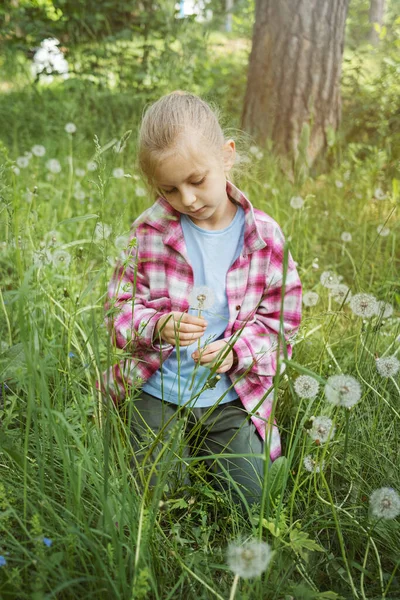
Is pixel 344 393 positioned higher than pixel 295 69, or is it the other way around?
pixel 295 69

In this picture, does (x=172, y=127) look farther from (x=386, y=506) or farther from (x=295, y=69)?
(x=295, y=69)

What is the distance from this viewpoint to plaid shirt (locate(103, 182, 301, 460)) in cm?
169

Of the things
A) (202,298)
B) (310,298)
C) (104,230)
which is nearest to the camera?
(104,230)

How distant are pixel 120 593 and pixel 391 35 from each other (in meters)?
6.11

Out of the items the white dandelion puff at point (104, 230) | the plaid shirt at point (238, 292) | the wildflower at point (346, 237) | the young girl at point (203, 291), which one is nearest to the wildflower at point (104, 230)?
the white dandelion puff at point (104, 230)

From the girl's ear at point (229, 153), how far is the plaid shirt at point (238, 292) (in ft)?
0.28

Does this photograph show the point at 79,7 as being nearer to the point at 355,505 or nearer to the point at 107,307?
the point at 107,307

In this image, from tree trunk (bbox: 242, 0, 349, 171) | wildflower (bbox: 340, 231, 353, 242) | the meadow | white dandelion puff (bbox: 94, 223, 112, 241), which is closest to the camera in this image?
the meadow

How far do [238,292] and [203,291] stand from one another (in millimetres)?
197

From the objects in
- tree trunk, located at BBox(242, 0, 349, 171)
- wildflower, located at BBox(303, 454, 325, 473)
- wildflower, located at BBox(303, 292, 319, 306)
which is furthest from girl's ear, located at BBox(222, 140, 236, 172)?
tree trunk, located at BBox(242, 0, 349, 171)

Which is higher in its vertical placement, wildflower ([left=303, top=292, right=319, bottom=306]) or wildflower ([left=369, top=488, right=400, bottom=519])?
wildflower ([left=369, top=488, right=400, bottom=519])

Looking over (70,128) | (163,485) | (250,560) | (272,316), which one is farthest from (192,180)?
(70,128)

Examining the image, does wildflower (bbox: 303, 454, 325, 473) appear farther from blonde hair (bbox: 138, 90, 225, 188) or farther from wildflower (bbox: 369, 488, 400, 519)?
blonde hair (bbox: 138, 90, 225, 188)

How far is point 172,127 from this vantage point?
1.59 metres
